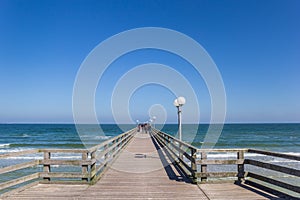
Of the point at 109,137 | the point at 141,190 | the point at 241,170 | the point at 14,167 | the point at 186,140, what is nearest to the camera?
the point at 14,167

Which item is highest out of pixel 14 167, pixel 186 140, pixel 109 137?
pixel 14 167

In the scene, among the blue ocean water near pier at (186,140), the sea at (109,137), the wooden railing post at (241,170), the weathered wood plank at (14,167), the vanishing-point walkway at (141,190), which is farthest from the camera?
the blue ocean water near pier at (186,140)

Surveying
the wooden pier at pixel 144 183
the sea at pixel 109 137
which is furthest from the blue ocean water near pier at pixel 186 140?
the wooden pier at pixel 144 183

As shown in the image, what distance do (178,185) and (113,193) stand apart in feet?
4.69

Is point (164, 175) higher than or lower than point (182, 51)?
lower

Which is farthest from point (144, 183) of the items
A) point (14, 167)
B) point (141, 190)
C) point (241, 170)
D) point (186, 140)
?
point (186, 140)

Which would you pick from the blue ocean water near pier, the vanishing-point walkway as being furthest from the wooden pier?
the blue ocean water near pier

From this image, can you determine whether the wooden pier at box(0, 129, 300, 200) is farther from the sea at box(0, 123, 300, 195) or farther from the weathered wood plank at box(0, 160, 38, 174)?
the sea at box(0, 123, 300, 195)

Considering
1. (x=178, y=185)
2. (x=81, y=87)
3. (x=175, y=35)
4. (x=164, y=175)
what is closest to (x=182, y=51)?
(x=175, y=35)

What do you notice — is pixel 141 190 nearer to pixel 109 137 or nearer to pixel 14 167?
pixel 14 167

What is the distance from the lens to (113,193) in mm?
5129

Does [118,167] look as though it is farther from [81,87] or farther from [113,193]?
[81,87]

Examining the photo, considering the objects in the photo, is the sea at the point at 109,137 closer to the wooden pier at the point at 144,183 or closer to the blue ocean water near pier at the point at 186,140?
the blue ocean water near pier at the point at 186,140

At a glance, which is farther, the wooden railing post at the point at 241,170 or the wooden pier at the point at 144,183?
the wooden railing post at the point at 241,170
